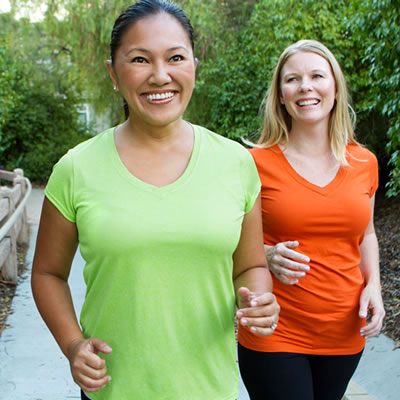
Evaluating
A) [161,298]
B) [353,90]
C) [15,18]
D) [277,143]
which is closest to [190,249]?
[161,298]

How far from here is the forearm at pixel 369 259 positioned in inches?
105

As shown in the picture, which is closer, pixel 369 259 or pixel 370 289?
pixel 370 289

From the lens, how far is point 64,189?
5.57 ft

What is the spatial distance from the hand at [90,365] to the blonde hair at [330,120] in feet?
4.74

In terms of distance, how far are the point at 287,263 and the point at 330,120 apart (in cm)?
85

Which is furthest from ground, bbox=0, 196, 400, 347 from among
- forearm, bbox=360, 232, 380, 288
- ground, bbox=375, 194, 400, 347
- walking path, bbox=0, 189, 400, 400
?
forearm, bbox=360, 232, 380, 288

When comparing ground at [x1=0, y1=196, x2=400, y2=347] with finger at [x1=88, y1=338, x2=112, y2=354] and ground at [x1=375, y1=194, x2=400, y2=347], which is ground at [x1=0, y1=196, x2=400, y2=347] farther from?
finger at [x1=88, y1=338, x2=112, y2=354]

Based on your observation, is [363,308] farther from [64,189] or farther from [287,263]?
[64,189]

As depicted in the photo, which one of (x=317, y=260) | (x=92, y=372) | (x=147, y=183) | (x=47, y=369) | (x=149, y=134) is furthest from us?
(x=47, y=369)

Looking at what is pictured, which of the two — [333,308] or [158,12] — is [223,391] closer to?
[333,308]

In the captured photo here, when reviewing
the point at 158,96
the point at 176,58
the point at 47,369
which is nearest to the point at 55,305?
the point at 158,96

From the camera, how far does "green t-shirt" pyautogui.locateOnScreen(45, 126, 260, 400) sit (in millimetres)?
1656

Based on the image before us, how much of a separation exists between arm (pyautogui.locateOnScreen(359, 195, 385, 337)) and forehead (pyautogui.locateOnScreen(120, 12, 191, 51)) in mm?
1428

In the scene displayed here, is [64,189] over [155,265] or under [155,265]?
over
